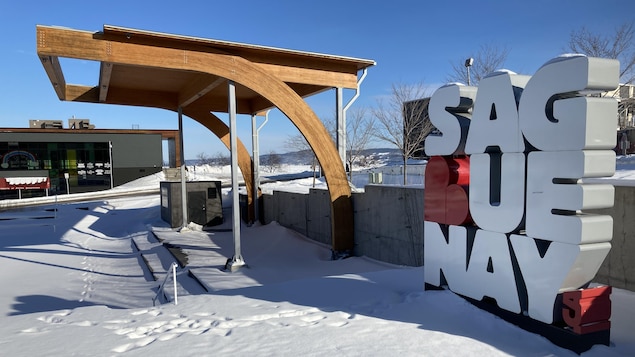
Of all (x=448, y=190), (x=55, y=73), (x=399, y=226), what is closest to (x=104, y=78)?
(x=55, y=73)

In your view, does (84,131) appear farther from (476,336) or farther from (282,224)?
(476,336)

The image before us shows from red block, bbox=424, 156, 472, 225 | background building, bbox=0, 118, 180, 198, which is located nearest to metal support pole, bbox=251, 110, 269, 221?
red block, bbox=424, 156, 472, 225

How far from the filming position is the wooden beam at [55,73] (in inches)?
361

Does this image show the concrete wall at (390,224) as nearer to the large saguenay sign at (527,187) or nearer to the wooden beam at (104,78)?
the large saguenay sign at (527,187)

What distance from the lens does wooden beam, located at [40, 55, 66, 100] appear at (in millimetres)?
9164

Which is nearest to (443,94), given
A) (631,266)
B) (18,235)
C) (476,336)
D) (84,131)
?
(476,336)

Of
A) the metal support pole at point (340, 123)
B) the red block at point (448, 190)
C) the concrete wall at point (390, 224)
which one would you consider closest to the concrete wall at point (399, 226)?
the concrete wall at point (390, 224)

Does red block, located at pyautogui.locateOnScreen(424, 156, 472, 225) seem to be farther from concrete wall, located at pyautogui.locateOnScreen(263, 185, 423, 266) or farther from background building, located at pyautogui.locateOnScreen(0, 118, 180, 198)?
background building, located at pyautogui.locateOnScreen(0, 118, 180, 198)

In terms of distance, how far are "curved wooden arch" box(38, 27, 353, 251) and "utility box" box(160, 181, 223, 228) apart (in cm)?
608

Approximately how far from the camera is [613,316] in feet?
16.2

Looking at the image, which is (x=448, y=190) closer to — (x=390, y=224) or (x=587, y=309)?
(x=587, y=309)

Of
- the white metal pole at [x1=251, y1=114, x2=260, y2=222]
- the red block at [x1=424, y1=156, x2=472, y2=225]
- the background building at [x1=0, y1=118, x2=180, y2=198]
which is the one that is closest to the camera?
the red block at [x1=424, y1=156, x2=472, y2=225]

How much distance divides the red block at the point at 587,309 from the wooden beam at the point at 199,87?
30.3 ft

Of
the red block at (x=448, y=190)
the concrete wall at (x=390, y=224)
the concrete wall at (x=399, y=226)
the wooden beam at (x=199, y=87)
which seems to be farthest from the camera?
the wooden beam at (x=199, y=87)
